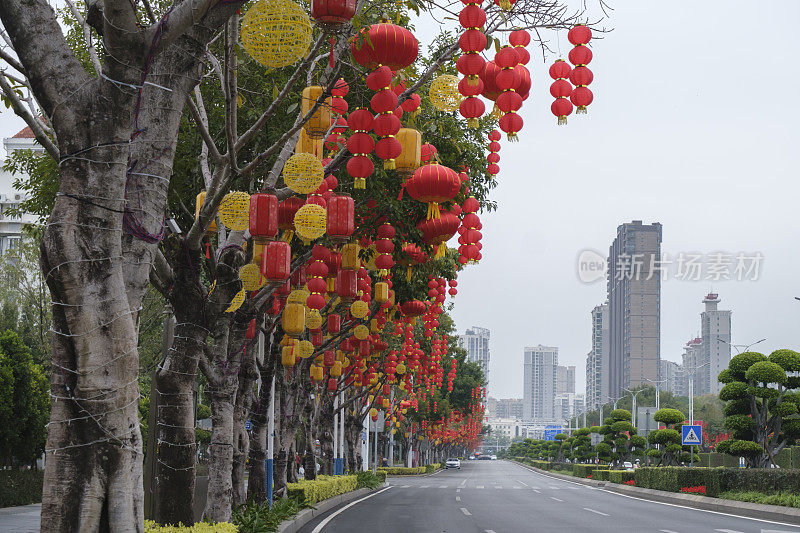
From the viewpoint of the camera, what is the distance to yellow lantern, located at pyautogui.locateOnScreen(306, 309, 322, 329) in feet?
46.9

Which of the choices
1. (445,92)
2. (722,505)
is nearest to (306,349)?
(445,92)

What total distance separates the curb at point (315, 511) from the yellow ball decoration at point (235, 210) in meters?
6.71

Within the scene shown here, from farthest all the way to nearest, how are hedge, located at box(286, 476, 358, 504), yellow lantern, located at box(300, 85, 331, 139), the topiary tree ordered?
the topiary tree < hedge, located at box(286, 476, 358, 504) < yellow lantern, located at box(300, 85, 331, 139)

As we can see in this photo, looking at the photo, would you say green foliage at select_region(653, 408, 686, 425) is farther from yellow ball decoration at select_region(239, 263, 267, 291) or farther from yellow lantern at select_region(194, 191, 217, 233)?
yellow ball decoration at select_region(239, 263, 267, 291)

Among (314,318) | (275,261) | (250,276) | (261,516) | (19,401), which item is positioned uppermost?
(275,261)

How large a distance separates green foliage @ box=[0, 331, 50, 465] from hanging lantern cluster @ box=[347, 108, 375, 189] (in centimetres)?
1466

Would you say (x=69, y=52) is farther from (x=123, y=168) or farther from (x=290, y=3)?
(x=290, y=3)

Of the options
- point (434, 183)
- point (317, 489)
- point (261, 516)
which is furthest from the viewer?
point (317, 489)

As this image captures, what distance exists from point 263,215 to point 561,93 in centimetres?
340

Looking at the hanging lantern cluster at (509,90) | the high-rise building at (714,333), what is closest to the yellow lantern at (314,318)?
the hanging lantern cluster at (509,90)

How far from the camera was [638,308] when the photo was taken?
570ft

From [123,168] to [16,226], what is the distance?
350 feet

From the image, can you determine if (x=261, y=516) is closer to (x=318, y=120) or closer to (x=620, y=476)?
(x=318, y=120)

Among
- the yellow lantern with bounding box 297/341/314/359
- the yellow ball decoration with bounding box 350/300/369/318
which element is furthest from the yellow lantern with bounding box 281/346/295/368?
the yellow ball decoration with bounding box 350/300/369/318
